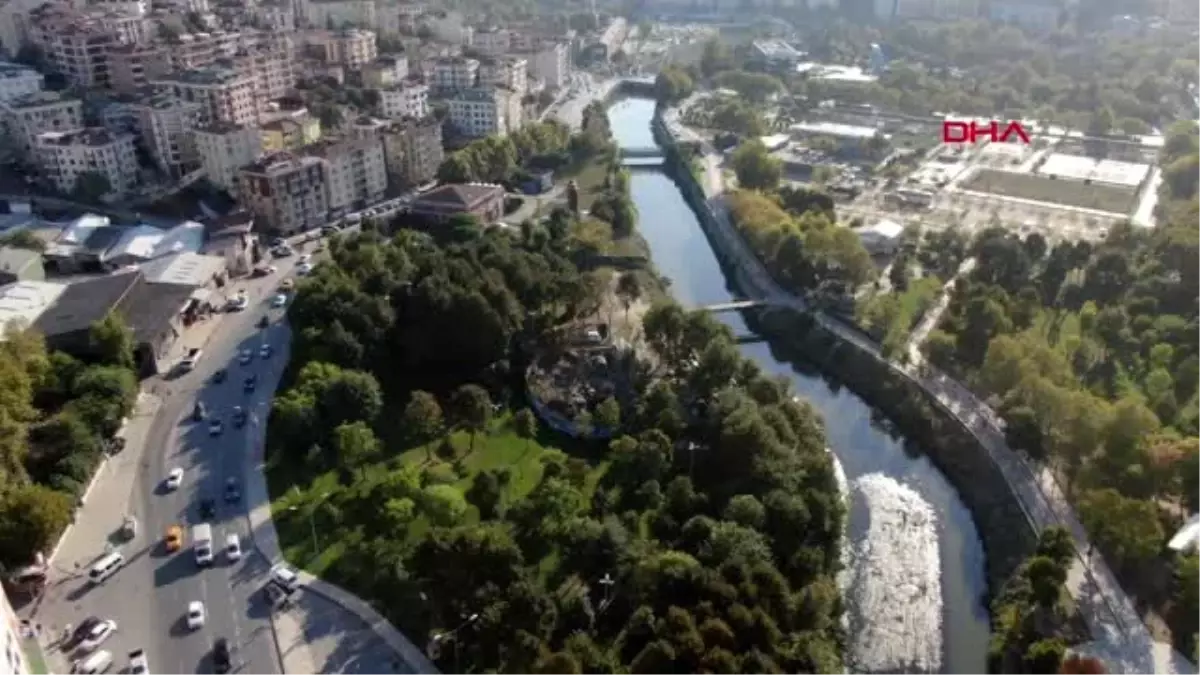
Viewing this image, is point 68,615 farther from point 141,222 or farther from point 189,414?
point 141,222

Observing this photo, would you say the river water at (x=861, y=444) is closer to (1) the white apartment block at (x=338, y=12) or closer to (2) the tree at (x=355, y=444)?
(2) the tree at (x=355, y=444)

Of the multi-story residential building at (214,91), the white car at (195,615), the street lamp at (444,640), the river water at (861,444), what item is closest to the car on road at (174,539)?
the white car at (195,615)

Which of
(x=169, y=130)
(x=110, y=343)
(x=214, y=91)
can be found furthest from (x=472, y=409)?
(x=214, y=91)

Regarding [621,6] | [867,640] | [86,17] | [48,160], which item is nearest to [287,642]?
[867,640]

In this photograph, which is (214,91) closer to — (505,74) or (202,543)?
(505,74)

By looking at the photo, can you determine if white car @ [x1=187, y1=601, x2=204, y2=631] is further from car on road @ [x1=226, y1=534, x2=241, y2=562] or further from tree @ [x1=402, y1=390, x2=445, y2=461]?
tree @ [x1=402, y1=390, x2=445, y2=461]

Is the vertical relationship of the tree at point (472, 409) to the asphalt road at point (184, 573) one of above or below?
above
